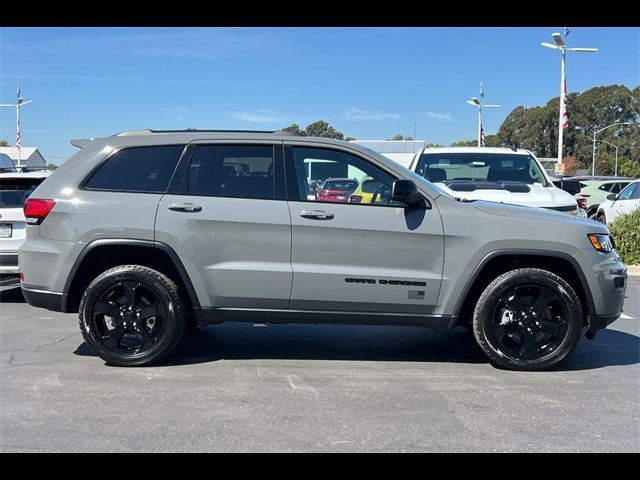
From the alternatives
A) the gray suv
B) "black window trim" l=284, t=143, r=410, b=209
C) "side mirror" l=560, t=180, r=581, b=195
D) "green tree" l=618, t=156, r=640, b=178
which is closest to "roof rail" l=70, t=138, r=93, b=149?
the gray suv

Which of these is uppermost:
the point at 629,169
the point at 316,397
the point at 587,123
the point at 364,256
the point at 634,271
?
the point at 587,123

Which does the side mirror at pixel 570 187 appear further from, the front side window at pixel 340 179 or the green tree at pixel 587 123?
the green tree at pixel 587 123

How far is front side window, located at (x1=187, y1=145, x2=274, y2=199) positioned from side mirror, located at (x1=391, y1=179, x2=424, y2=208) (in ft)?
3.31

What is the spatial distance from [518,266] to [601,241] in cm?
70

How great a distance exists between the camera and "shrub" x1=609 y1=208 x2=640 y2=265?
10523mm

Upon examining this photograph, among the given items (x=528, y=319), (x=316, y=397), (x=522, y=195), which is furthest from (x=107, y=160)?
(x=522, y=195)

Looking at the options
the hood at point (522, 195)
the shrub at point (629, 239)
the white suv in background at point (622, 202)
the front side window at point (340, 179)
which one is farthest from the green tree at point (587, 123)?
the front side window at point (340, 179)

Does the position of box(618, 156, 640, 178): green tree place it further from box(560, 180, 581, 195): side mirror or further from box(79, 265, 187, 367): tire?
box(79, 265, 187, 367): tire

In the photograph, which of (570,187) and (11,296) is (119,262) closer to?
(11,296)

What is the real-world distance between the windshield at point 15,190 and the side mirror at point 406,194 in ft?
17.2

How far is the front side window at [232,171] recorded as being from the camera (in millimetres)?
5074

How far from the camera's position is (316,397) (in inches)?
174

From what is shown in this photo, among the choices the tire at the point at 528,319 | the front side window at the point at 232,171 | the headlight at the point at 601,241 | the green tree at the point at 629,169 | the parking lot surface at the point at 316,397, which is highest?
the green tree at the point at 629,169
